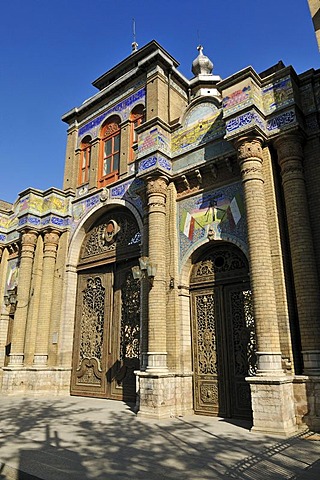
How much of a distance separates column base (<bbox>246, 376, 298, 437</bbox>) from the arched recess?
4848 mm

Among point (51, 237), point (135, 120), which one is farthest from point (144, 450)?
point (135, 120)

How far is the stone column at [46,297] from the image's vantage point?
13.2 metres

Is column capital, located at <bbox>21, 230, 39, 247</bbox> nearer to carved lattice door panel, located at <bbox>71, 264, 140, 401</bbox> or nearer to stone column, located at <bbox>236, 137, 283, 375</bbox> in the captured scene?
carved lattice door panel, located at <bbox>71, 264, 140, 401</bbox>

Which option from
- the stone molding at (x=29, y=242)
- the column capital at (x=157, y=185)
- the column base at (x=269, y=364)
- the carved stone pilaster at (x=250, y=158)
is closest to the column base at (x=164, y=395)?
the column base at (x=269, y=364)

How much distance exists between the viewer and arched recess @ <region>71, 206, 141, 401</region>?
11672 mm

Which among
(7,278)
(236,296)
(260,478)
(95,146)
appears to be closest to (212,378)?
(236,296)

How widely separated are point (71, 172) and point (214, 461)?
41.6 feet

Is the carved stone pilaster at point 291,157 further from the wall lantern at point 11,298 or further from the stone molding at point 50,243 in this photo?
the wall lantern at point 11,298

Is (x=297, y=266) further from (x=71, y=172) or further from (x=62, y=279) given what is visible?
(x=71, y=172)

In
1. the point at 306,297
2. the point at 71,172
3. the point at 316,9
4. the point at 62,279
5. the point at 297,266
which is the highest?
the point at 71,172

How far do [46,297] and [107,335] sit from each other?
3020 millimetres

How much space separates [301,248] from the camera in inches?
307

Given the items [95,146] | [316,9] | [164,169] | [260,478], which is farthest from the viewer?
[95,146]

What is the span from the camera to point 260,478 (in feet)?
14.9
